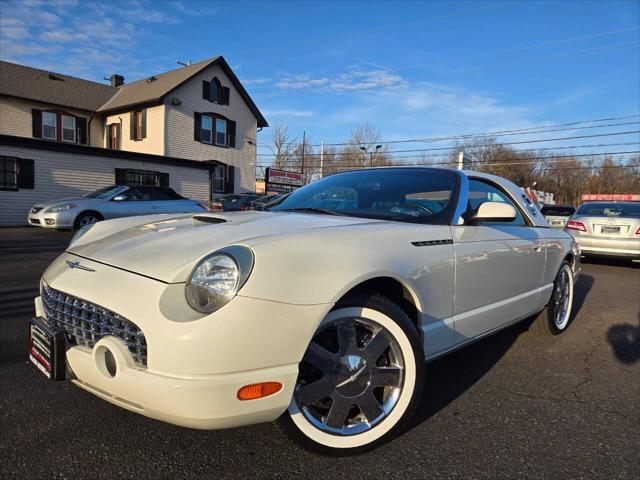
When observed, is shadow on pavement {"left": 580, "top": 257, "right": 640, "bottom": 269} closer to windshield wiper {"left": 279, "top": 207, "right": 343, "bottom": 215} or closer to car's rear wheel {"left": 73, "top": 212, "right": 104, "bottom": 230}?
windshield wiper {"left": 279, "top": 207, "right": 343, "bottom": 215}

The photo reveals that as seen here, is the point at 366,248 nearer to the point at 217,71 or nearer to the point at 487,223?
the point at 487,223

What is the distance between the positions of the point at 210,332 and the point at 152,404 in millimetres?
360

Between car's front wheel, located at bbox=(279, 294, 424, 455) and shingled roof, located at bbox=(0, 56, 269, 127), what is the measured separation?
2288 cm

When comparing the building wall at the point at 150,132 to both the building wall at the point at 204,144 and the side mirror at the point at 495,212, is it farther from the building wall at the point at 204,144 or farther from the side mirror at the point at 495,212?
the side mirror at the point at 495,212

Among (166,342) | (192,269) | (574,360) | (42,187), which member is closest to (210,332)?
(166,342)

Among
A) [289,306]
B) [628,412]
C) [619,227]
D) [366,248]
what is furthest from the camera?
[619,227]

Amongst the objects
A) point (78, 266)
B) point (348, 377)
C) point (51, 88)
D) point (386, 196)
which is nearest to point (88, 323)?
point (78, 266)

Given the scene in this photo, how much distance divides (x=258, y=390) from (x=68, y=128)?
86.2 feet

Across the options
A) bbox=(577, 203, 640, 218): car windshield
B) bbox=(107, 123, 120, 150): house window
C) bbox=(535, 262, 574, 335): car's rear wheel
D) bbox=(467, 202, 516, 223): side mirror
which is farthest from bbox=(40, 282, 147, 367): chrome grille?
bbox=(107, 123, 120, 150): house window

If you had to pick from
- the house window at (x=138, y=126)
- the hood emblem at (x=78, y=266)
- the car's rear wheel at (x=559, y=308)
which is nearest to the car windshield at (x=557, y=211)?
the car's rear wheel at (x=559, y=308)

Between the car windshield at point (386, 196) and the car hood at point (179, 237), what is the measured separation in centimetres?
40

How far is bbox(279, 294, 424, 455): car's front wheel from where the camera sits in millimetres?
1968

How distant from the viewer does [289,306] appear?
1768mm

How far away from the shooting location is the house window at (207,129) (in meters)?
24.7
